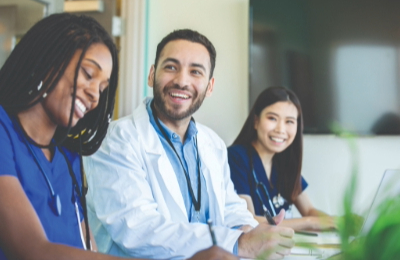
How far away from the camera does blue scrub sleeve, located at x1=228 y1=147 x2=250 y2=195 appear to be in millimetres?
2090

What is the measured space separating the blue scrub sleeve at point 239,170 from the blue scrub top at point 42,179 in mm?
1103

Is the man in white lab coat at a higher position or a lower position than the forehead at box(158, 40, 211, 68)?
lower

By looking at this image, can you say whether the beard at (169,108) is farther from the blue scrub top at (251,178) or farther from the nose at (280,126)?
the nose at (280,126)

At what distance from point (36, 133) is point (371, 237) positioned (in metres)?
0.75

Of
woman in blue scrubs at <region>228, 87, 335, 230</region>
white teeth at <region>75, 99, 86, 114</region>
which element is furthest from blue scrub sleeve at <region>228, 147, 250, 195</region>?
white teeth at <region>75, 99, 86, 114</region>

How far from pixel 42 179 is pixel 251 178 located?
4.27 ft

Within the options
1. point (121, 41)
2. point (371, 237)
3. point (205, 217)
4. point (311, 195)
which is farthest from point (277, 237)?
point (121, 41)

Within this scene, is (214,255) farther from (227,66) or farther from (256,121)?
(227,66)

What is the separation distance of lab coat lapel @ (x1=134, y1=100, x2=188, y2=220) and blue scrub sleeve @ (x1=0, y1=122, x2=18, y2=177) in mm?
625

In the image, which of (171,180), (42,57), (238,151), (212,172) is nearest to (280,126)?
(238,151)

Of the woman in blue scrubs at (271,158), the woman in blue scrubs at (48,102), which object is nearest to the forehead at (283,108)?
the woman in blue scrubs at (271,158)

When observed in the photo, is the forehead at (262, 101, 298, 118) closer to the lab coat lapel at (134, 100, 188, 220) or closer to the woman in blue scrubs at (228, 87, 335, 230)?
the woman in blue scrubs at (228, 87, 335, 230)

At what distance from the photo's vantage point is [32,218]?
793mm

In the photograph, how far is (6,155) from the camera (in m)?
0.85
